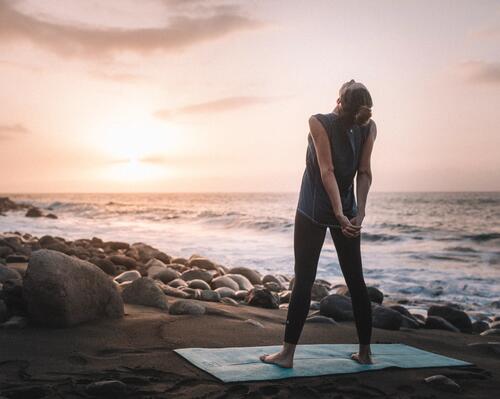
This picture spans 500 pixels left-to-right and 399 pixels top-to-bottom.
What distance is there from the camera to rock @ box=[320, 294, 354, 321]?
21.8 ft

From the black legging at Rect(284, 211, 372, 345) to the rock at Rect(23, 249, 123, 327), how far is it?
6.65 ft

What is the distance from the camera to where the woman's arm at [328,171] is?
391cm

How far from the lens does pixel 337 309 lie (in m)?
6.66

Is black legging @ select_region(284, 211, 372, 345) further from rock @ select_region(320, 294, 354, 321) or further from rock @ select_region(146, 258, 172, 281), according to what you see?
rock @ select_region(146, 258, 172, 281)

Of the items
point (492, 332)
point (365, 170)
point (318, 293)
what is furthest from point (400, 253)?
point (365, 170)

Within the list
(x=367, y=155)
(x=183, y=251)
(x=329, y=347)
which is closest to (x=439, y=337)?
(x=329, y=347)

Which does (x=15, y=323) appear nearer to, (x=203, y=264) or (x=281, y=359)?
(x=281, y=359)

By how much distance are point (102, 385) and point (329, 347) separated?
218 centimetres

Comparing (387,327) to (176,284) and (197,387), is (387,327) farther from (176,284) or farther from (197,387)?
(176,284)

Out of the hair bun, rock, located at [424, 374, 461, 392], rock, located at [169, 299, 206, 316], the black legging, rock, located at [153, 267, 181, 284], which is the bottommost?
rock, located at [153, 267, 181, 284]

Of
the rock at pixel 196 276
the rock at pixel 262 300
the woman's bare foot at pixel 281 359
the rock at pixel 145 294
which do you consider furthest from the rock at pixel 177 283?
the woman's bare foot at pixel 281 359

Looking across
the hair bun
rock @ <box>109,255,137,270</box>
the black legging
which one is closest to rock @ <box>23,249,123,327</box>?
the black legging

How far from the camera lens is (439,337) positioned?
6.11 m

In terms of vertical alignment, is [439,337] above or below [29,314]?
below
